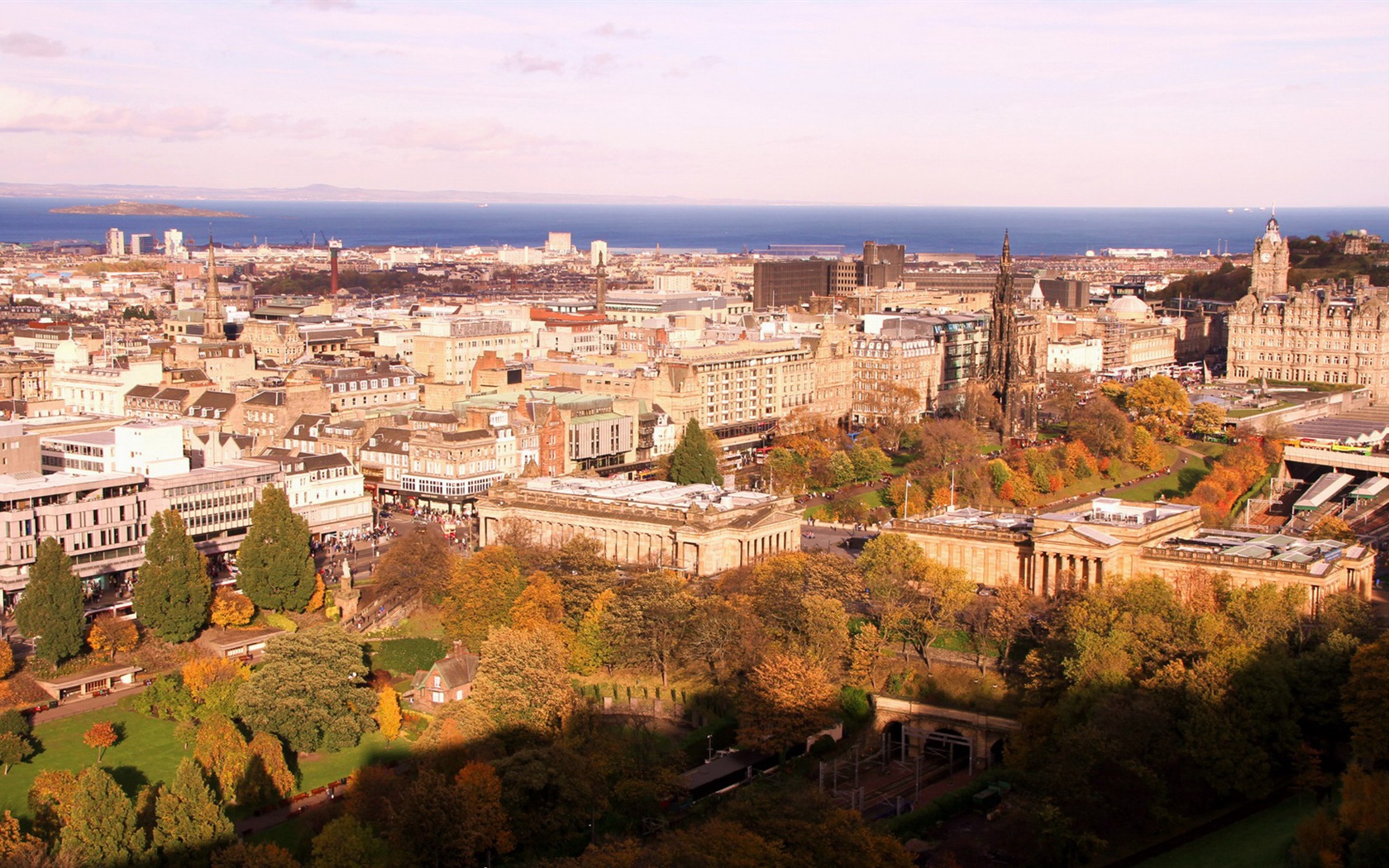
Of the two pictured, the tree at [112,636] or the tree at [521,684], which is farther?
the tree at [112,636]

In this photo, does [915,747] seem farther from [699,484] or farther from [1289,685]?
[699,484]

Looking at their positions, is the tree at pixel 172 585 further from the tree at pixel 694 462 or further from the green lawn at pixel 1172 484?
the green lawn at pixel 1172 484

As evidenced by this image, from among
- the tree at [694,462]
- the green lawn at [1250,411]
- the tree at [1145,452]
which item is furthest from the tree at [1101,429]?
the tree at [694,462]

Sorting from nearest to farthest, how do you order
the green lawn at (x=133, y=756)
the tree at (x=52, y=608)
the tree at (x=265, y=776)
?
the tree at (x=265, y=776)
the green lawn at (x=133, y=756)
the tree at (x=52, y=608)

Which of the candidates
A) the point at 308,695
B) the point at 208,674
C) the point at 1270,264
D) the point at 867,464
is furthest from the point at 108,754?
the point at 1270,264

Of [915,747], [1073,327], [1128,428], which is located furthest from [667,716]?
[1073,327]
